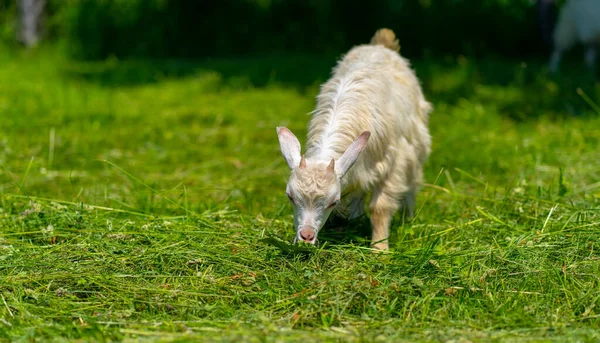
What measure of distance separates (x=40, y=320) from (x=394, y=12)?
9.69m

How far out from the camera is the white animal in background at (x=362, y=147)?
375 cm

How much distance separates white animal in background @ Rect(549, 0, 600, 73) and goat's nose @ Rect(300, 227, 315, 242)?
24.0ft

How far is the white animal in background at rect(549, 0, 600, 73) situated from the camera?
10102mm

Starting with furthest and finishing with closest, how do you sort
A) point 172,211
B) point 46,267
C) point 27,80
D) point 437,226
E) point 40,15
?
point 40,15, point 27,80, point 172,211, point 437,226, point 46,267

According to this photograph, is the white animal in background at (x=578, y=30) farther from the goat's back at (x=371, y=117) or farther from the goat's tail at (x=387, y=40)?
the goat's back at (x=371, y=117)

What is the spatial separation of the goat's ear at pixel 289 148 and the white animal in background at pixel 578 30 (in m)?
6.97

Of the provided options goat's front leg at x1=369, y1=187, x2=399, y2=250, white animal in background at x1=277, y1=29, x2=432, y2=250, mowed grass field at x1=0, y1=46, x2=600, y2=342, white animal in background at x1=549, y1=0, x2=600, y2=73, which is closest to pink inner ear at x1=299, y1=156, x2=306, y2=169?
white animal in background at x1=277, y1=29, x2=432, y2=250

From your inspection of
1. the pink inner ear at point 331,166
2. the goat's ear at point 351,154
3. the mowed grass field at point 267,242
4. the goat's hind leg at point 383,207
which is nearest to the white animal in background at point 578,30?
the mowed grass field at point 267,242

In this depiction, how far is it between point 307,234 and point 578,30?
26.0ft

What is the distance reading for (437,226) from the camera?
447 cm

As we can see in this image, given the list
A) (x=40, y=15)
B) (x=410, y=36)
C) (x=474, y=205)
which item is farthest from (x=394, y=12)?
(x=474, y=205)

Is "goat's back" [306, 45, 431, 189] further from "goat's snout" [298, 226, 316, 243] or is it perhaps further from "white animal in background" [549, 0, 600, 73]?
"white animal in background" [549, 0, 600, 73]

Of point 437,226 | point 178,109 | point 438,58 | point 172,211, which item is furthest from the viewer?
point 438,58

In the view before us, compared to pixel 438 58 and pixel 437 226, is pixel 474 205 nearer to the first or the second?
pixel 437 226
